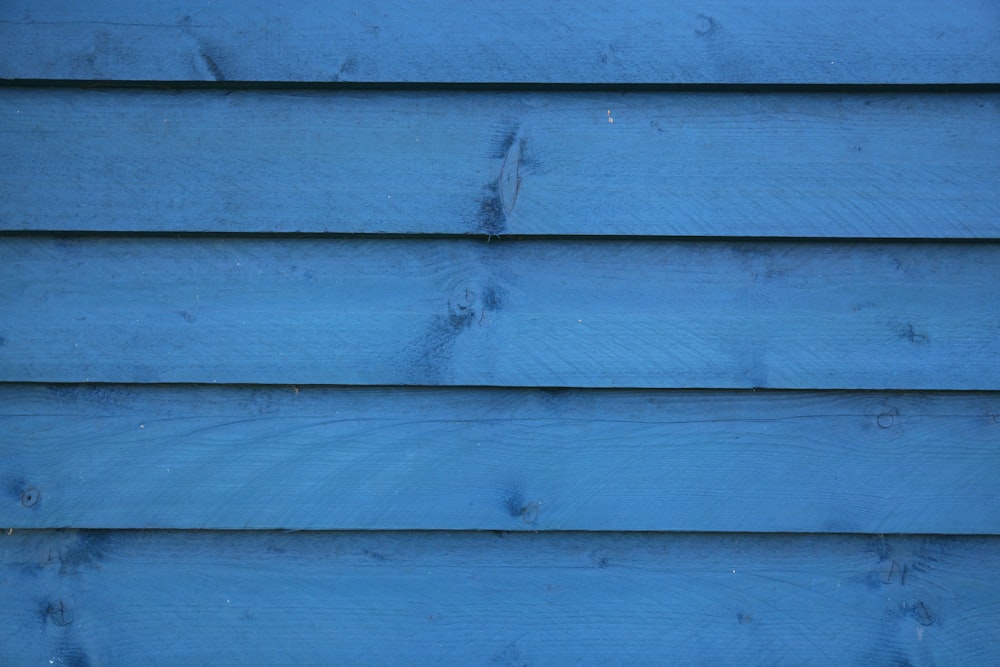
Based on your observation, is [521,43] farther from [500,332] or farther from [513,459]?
[513,459]

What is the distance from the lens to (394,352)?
0.97 meters

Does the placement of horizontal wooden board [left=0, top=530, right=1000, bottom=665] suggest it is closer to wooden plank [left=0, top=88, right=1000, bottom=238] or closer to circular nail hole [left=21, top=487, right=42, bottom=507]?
circular nail hole [left=21, top=487, right=42, bottom=507]

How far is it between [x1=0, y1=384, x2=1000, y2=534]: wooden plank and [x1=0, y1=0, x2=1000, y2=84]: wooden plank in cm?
45

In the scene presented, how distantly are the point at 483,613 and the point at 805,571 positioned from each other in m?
0.48

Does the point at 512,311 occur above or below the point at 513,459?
above

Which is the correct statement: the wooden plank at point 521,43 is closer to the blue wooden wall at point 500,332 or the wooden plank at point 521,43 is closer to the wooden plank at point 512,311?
the blue wooden wall at point 500,332

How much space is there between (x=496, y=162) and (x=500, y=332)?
0.24m

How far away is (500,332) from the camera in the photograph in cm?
97

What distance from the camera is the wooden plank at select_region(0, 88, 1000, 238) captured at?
956 mm

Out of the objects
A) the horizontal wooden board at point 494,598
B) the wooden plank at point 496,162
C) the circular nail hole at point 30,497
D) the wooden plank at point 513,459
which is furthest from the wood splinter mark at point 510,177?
the circular nail hole at point 30,497

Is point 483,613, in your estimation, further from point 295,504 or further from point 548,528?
point 295,504

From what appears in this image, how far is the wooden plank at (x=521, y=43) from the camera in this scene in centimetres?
95

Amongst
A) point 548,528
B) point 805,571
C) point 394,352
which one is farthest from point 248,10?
point 805,571

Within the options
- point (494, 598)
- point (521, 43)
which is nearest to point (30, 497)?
point (494, 598)
